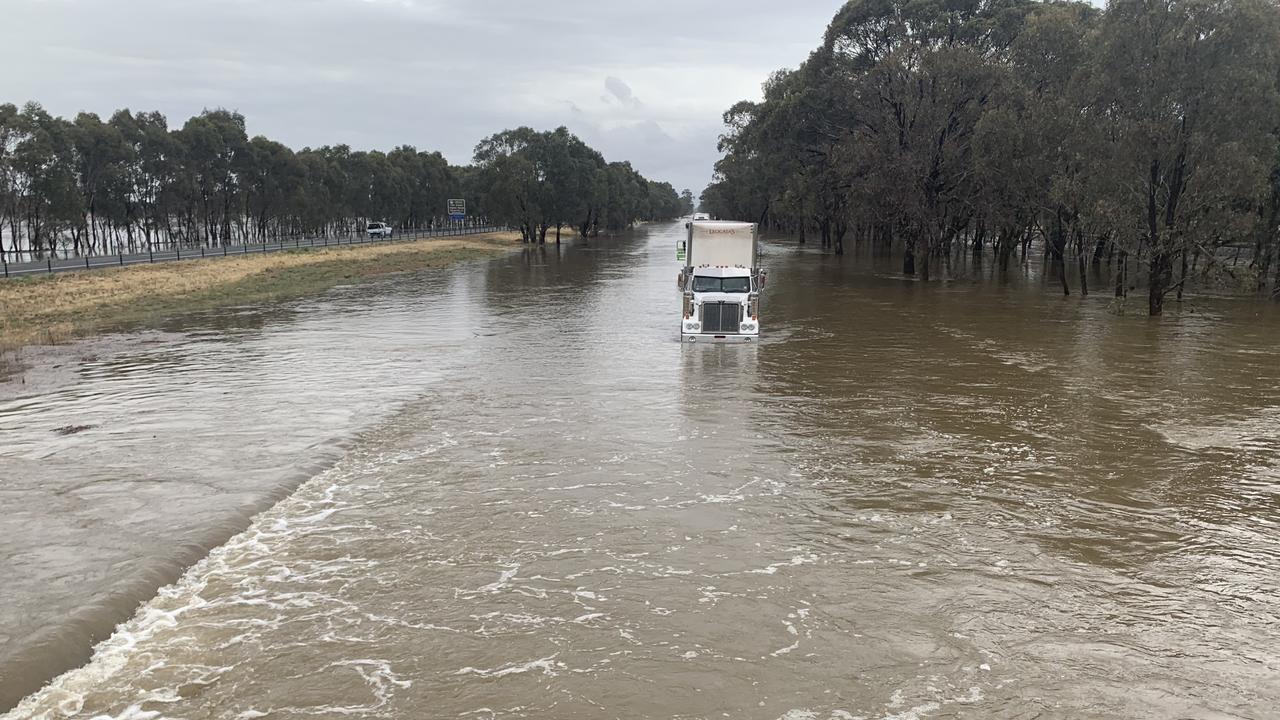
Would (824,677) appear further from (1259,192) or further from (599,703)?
(1259,192)

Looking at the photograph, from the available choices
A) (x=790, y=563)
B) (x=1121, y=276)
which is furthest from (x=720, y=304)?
(x=1121, y=276)

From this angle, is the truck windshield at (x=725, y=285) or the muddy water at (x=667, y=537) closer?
the muddy water at (x=667, y=537)

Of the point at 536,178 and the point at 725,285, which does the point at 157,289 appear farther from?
the point at 536,178

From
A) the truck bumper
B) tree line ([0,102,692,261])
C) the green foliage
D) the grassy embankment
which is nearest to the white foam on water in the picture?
the truck bumper

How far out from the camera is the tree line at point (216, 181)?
6788 cm

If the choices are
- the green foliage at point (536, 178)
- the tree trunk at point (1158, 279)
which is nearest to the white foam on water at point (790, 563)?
the tree trunk at point (1158, 279)

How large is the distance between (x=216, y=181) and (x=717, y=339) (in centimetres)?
8367

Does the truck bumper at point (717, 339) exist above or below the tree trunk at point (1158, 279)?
below

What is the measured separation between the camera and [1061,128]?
32.2 m

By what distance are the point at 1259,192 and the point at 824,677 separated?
2884 centimetres

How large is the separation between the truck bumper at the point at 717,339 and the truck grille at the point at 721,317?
19 cm

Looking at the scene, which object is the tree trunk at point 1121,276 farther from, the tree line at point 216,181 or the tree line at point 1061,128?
the tree line at point 216,181

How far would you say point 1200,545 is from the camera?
923cm

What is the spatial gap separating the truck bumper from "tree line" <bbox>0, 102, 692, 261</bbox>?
61763 mm
